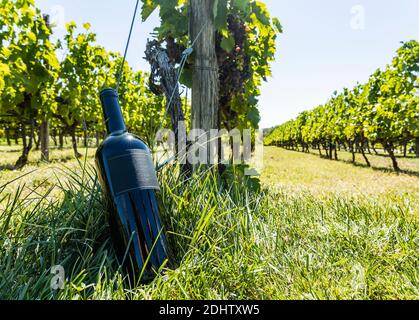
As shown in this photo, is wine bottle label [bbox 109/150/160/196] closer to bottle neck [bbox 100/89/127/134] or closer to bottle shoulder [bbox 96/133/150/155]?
bottle shoulder [bbox 96/133/150/155]

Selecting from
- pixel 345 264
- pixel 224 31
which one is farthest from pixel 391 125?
pixel 345 264

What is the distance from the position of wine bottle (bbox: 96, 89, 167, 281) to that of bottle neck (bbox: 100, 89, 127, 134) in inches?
2.9

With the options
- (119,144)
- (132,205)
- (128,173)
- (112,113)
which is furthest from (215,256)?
(112,113)

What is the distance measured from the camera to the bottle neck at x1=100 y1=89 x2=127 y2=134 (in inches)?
56.9

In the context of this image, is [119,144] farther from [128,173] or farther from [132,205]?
[132,205]

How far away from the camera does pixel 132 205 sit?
4.24 ft

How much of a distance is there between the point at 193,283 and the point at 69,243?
74 cm

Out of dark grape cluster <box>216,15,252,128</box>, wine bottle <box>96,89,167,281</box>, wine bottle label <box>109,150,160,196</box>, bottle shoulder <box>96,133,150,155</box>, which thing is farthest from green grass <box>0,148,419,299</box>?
dark grape cluster <box>216,15,252,128</box>

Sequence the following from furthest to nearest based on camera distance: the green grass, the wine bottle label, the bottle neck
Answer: the bottle neck
the wine bottle label
the green grass

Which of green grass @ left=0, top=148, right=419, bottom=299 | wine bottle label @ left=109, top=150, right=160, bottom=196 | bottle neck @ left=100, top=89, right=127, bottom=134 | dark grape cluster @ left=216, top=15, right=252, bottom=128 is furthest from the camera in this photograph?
dark grape cluster @ left=216, top=15, right=252, bottom=128

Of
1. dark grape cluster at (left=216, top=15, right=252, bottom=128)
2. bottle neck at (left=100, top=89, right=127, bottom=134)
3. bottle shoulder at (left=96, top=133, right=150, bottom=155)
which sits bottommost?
bottle shoulder at (left=96, top=133, right=150, bottom=155)

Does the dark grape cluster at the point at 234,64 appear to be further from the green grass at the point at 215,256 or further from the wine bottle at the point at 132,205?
the wine bottle at the point at 132,205

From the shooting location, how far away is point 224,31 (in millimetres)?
2701
